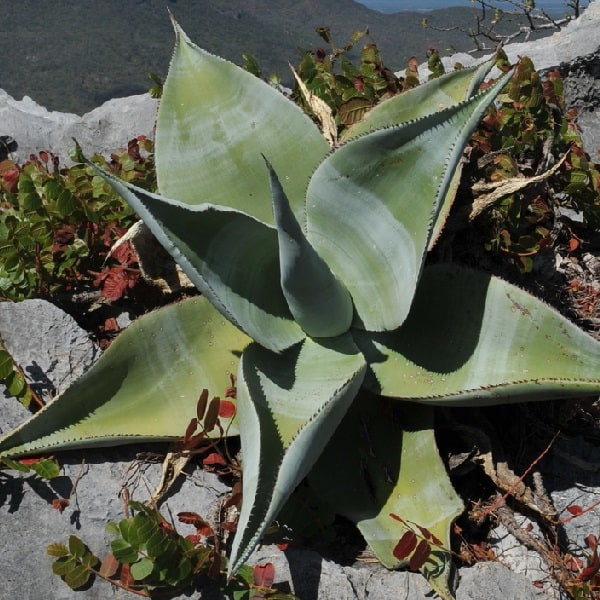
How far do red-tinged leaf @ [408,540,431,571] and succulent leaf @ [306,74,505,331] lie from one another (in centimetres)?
47

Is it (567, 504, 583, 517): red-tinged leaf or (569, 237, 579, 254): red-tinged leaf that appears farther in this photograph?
(569, 237, 579, 254): red-tinged leaf

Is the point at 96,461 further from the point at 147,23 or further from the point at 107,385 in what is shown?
the point at 147,23

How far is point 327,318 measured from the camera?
178 cm

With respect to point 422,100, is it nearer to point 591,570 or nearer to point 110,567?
point 591,570

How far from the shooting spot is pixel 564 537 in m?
1.95

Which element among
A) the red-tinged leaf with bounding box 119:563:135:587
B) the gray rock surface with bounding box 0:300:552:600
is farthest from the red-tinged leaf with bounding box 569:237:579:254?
the red-tinged leaf with bounding box 119:563:135:587

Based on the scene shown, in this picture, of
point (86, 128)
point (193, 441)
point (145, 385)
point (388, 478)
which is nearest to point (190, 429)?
point (193, 441)

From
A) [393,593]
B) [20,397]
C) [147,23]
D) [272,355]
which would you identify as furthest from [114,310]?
[147,23]

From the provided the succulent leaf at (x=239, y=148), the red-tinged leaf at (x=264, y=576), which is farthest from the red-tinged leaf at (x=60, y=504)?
the succulent leaf at (x=239, y=148)

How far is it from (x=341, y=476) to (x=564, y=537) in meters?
0.60

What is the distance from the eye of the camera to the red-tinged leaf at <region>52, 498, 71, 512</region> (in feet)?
5.79

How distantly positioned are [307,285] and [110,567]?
75cm

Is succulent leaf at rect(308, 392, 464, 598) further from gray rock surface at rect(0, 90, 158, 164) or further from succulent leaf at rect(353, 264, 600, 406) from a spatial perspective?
gray rock surface at rect(0, 90, 158, 164)

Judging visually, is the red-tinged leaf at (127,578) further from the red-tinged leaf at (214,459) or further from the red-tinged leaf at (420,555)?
the red-tinged leaf at (420,555)
